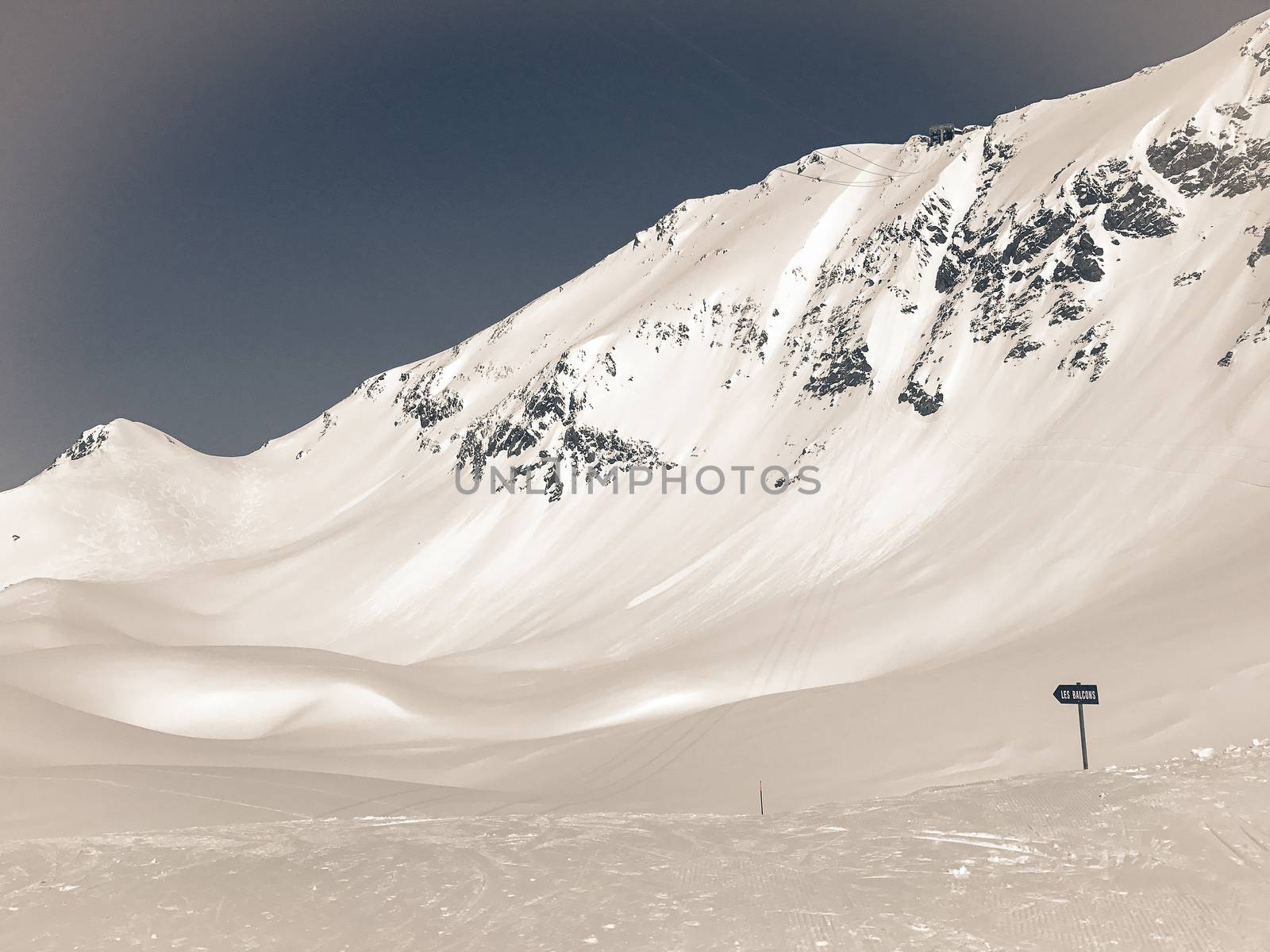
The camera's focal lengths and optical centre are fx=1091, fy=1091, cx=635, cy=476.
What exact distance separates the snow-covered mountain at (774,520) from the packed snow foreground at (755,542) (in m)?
0.36

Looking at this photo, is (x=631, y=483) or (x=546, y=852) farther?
(x=631, y=483)

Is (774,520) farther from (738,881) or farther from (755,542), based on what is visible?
(738,881)

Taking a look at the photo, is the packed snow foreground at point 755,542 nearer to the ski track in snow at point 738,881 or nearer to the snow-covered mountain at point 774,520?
the ski track in snow at point 738,881

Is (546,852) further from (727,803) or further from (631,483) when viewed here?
(631,483)

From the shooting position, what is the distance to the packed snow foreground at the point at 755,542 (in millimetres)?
30172

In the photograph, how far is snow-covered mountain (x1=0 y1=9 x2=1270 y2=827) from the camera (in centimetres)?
3731

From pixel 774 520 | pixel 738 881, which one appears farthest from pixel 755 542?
pixel 738 881

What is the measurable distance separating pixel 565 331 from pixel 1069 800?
139587mm

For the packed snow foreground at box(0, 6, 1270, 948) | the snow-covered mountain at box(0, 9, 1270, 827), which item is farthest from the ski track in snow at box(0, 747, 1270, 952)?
the snow-covered mountain at box(0, 9, 1270, 827)

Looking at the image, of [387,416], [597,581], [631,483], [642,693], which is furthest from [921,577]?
[387,416]

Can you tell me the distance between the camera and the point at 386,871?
1480 centimetres

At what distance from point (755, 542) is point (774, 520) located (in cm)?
307

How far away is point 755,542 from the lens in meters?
90.0

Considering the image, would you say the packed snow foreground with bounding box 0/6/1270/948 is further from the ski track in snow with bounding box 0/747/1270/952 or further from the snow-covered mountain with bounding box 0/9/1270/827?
the snow-covered mountain with bounding box 0/9/1270/827
